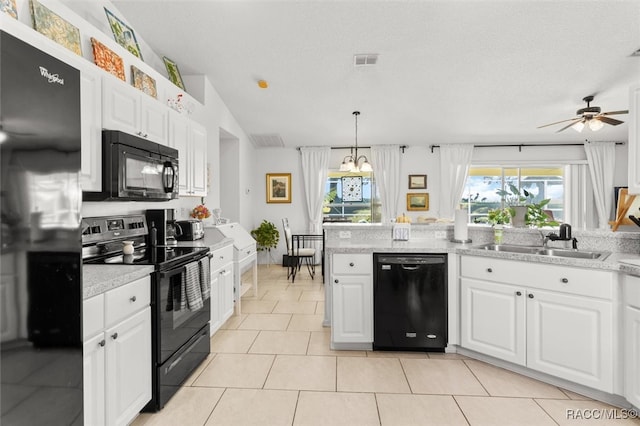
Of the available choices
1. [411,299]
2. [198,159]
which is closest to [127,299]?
[411,299]

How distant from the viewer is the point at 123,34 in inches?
126

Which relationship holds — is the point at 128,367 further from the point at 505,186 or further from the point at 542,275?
the point at 505,186

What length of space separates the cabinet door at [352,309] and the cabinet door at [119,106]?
202 cm

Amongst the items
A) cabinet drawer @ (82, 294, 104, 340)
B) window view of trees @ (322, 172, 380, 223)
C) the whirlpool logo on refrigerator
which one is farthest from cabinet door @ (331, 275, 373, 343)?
window view of trees @ (322, 172, 380, 223)

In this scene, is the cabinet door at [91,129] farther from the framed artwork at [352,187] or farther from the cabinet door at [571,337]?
the framed artwork at [352,187]

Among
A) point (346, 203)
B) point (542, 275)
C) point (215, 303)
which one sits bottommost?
point (215, 303)

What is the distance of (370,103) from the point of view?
525 centimetres

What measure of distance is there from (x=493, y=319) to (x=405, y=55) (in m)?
3.01

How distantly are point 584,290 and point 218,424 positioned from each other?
241 cm

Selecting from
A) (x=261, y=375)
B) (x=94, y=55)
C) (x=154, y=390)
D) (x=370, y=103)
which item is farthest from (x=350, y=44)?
(x=154, y=390)

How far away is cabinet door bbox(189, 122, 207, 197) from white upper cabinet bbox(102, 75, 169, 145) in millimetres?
568

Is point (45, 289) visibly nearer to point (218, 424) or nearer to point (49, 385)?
point (49, 385)

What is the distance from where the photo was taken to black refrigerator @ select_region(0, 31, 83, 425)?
1.00 metres

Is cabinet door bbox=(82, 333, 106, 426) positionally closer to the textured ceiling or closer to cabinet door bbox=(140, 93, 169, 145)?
cabinet door bbox=(140, 93, 169, 145)
